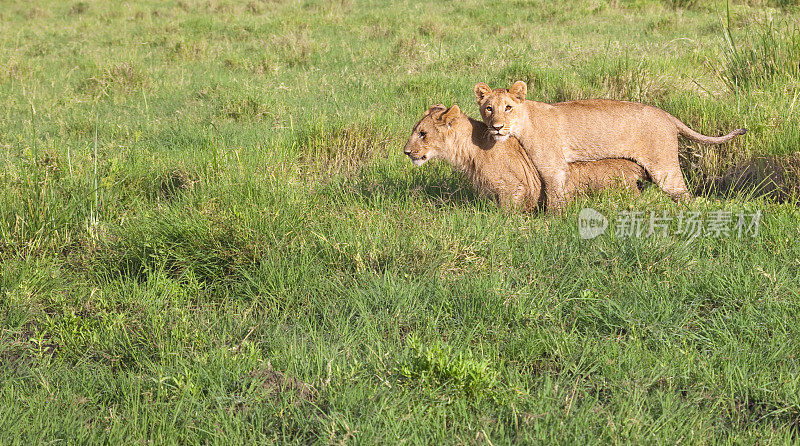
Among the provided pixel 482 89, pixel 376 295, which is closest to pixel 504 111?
pixel 482 89

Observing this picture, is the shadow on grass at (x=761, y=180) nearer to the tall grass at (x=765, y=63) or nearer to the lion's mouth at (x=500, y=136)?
the tall grass at (x=765, y=63)

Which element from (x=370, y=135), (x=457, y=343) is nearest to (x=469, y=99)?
(x=370, y=135)

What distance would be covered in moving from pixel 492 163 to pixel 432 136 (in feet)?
1.58

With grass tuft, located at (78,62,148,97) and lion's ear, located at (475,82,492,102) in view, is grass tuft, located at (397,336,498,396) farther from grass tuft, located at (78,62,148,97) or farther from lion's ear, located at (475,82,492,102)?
grass tuft, located at (78,62,148,97)

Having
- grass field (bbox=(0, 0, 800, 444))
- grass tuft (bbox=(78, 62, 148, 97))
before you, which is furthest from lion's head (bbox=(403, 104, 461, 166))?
grass tuft (bbox=(78, 62, 148, 97))

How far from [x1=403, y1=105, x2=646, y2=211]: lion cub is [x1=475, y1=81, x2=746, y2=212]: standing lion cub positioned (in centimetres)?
12

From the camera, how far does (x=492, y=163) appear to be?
16.4ft

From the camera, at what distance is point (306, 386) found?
2.91 meters

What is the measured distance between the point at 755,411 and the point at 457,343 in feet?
4.24

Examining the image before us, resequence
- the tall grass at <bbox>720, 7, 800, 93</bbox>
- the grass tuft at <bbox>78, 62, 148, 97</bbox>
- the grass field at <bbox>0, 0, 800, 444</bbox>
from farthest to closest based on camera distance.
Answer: the grass tuft at <bbox>78, 62, 148, 97</bbox> < the tall grass at <bbox>720, 7, 800, 93</bbox> < the grass field at <bbox>0, 0, 800, 444</bbox>

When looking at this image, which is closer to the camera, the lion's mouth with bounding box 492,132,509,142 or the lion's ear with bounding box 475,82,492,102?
the lion's mouth with bounding box 492,132,509,142

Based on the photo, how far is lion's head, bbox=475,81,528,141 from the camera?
4.73 m

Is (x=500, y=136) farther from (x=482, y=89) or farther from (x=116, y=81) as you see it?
(x=116, y=81)

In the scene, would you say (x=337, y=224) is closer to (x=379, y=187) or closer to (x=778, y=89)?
(x=379, y=187)
